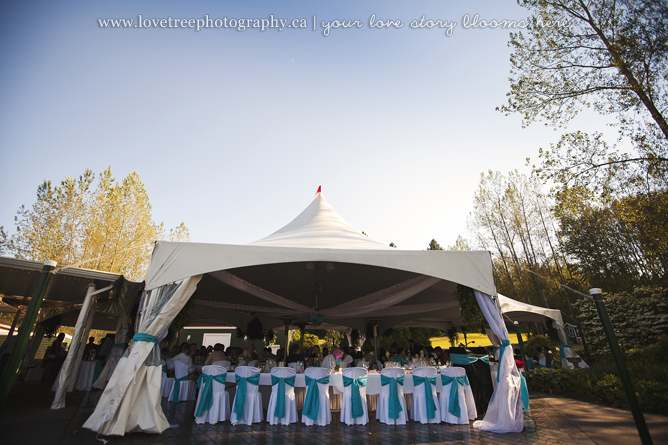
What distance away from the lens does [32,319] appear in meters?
4.01

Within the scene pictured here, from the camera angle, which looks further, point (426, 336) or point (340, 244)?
point (426, 336)

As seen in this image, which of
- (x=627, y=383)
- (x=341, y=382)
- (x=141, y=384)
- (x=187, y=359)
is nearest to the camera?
(x=627, y=383)

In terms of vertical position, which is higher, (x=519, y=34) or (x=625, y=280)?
(x=519, y=34)

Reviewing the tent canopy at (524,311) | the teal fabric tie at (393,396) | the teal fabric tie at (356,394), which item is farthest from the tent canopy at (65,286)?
the tent canopy at (524,311)

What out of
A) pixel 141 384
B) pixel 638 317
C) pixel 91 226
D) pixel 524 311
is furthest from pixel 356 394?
pixel 91 226

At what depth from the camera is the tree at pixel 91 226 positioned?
13.5m

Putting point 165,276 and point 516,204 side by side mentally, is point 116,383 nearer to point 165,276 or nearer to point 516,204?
point 165,276

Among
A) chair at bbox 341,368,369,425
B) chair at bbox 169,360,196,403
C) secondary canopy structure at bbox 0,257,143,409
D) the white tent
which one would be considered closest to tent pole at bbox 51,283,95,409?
secondary canopy structure at bbox 0,257,143,409

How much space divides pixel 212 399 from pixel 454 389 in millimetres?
3596

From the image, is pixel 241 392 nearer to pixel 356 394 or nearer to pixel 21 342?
pixel 356 394

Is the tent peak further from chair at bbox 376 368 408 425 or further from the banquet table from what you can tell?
the banquet table

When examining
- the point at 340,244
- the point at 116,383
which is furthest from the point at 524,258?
the point at 116,383

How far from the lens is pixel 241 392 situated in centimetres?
482

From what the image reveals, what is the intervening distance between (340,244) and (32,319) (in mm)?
4262
